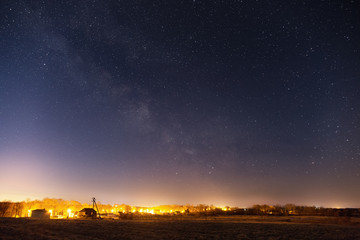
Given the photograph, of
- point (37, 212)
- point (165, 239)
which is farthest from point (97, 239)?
point (37, 212)

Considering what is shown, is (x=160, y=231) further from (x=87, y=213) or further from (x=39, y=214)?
(x=87, y=213)

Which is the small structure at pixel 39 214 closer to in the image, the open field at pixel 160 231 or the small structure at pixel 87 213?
the small structure at pixel 87 213

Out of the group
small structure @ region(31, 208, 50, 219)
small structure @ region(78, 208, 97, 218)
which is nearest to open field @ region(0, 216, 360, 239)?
small structure @ region(31, 208, 50, 219)

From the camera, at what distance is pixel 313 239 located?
2028 cm

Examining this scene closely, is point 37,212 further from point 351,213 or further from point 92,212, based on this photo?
point 351,213

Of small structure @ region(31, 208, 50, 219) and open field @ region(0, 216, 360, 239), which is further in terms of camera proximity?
small structure @ region(31, 208, 50, 219)

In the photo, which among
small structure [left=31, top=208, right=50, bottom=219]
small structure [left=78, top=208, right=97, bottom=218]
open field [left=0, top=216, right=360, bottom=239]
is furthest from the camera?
small structure [left=78, top=208, right=97, bottom=218]

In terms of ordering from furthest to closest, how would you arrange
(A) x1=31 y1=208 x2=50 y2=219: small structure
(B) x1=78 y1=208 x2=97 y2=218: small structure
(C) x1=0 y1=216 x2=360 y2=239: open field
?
(B) x1=78 y1=208 x2=97 y2=218: small structure < (A) x1=31 y1=208 x2=50 y2=219: small structure < (C) x1=0 y1=216 x2=360 y2=239: open field

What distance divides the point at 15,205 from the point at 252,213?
60472 millimetres

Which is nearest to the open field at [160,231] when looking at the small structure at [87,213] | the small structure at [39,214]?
the small structure at [39,214]

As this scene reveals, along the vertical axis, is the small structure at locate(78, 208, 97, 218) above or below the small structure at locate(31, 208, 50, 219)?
below

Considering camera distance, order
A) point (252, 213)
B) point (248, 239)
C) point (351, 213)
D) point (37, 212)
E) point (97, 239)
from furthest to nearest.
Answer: point (252, 213) → point (351, 213) → point (37, 212) → point (248, 239) → point (97, 239)

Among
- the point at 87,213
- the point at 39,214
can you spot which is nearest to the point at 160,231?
the point at 39,214

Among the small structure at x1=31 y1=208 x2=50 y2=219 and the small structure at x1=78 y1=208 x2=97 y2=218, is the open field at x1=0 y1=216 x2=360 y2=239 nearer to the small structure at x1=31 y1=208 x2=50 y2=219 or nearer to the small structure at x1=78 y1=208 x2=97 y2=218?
the small structure at x1=31 y1=208 x2=50 y2=219
